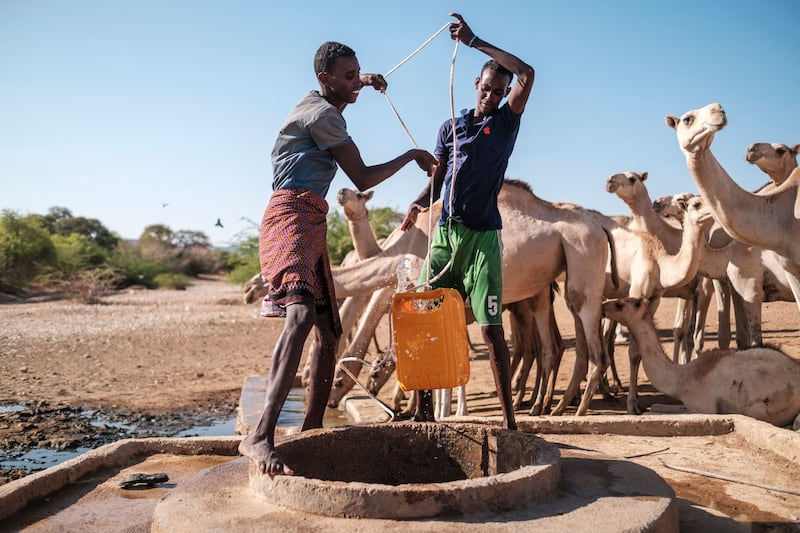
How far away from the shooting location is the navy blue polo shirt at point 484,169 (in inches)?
192

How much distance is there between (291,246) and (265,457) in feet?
3.64

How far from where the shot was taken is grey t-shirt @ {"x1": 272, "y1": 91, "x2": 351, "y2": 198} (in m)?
3.90

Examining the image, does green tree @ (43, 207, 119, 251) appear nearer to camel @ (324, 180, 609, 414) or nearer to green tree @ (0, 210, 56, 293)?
green tree @ (0, 210, 56, 293)

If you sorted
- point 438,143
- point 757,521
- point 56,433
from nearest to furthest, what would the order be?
point 757,521
point 438,143
point 56,433

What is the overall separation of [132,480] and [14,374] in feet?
24.5

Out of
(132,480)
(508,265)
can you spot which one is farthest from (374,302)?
(132,480)

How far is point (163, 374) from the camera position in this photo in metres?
11.8

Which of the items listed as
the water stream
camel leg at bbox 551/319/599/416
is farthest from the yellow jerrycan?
camel leg at bbox 551/319/599/416

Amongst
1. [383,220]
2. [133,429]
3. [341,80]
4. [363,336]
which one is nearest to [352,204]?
[363,336]

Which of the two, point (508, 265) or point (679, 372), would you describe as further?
point (508, 265)

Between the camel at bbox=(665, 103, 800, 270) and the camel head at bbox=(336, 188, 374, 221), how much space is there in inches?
192

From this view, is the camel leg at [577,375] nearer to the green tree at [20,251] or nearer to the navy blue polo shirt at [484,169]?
the navy blue polo shirt at [484,169]

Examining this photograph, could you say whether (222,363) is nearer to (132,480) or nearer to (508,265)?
(508,265)

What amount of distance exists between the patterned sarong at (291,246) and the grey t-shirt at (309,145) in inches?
3.4
